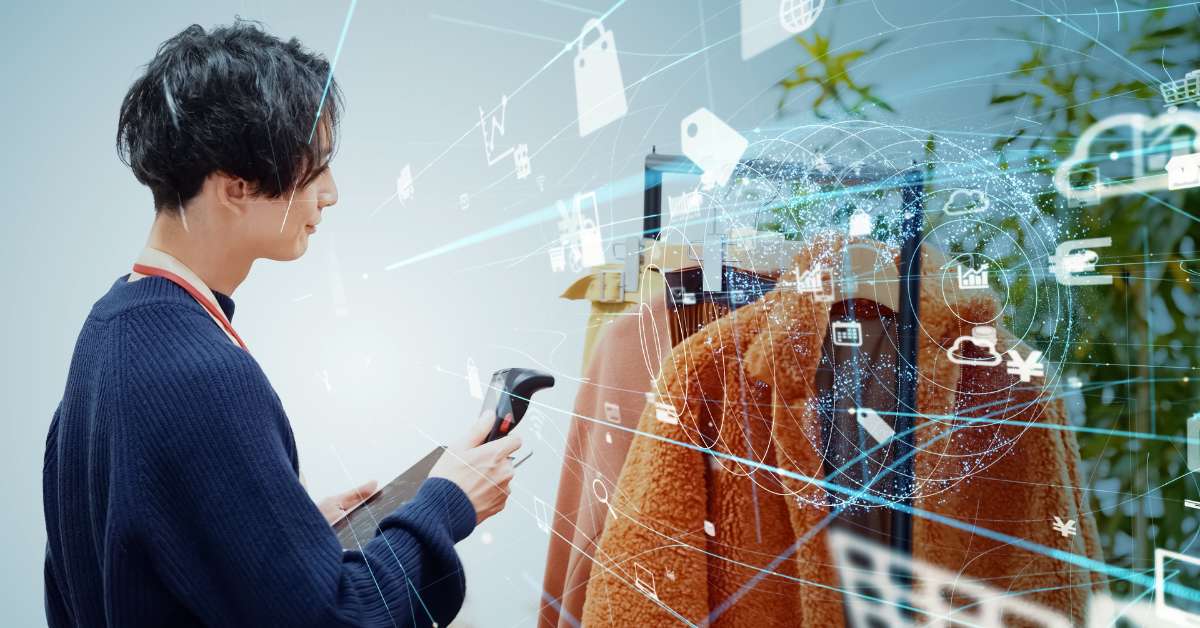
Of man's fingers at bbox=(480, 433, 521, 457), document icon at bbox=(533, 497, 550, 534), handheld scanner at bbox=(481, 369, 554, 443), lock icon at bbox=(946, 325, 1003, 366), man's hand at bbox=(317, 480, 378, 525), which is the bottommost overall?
man's hand at bbox=(317, 480, 378, 525)

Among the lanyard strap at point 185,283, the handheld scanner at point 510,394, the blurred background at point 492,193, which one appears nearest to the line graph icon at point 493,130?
the blurred background at point 492,193

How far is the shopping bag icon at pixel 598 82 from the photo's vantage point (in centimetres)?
64

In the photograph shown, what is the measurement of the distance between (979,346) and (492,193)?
1.99ft

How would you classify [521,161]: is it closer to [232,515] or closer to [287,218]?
[287,218]

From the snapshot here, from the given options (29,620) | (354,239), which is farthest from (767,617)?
(29,620)

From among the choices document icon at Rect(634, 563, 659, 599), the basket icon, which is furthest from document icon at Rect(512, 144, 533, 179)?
the basket icon

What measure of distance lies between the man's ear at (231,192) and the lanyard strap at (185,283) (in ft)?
0.30

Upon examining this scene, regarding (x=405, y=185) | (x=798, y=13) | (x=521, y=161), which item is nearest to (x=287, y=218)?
(x=405, y=185)

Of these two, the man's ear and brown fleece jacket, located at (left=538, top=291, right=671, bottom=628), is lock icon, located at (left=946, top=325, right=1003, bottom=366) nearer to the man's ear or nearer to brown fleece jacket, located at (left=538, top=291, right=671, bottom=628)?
brown fleece jacket, located at (left=538, top=291, right=671, bottom=628)

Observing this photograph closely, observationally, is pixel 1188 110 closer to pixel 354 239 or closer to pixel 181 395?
pixel 181 395

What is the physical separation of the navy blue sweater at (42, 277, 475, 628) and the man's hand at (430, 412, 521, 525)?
7 centimetres

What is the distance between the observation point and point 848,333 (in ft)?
1.39

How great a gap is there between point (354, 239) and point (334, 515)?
1.35ft

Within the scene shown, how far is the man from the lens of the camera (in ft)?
2.13
